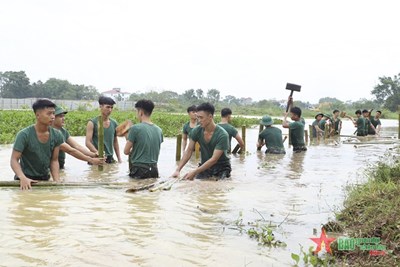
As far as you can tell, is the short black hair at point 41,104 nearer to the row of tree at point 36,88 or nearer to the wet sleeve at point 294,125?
the wet sleeve at point 294,125

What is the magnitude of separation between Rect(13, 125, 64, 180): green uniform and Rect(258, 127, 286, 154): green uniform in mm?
7011

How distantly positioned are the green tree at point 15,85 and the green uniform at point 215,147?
237 feet

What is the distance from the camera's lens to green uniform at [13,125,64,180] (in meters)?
5.99

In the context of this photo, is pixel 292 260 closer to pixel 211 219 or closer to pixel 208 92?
pixel 211 219

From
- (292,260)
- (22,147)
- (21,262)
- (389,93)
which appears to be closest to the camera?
(21,262)

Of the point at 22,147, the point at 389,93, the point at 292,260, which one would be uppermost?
the point at 389,93

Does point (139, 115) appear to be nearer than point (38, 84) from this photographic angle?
Yes

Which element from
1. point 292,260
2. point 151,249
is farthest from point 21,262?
point 292,260

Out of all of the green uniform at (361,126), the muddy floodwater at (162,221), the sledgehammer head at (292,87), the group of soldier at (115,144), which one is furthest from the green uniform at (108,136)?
the green uniform at (361,126)

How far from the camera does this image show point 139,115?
753 centimetres

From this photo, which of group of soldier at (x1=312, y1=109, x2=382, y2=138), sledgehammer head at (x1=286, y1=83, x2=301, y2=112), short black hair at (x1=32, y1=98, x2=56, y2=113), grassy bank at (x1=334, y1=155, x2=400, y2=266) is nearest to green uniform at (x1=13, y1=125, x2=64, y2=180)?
short black hair at (x1=32, y1=98, x2=56, y2=113)

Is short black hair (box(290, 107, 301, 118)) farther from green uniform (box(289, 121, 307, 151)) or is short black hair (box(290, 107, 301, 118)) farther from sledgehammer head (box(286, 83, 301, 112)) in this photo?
green uniform (box(289, 121, 307, 151))

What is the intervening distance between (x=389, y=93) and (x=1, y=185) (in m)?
69.3

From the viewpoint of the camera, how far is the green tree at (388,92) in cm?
6481
